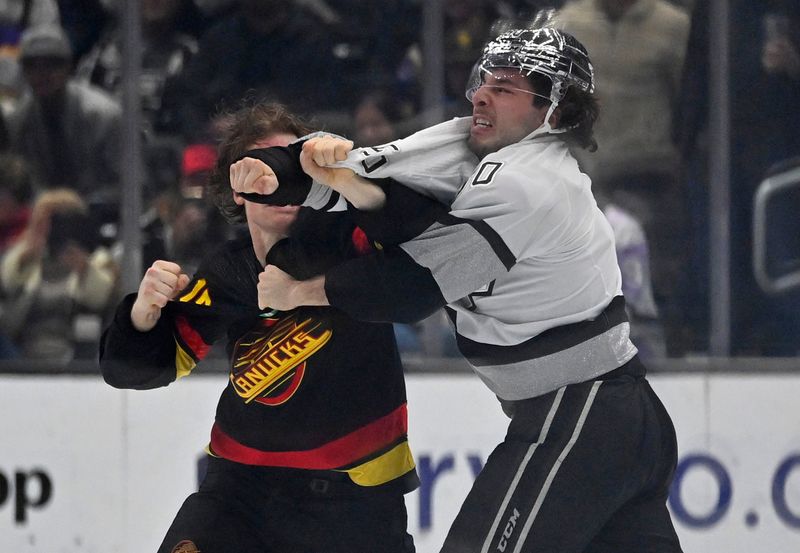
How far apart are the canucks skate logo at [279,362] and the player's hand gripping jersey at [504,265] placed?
0.78 feet

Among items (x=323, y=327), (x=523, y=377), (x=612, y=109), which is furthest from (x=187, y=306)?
(x=612, y=109)

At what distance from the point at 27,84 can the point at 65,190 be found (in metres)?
0.36

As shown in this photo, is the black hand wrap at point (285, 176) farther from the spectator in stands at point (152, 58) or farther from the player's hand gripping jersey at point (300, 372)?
the spectator in stands at point (152, 58)

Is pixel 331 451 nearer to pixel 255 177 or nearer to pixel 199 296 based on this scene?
pixel 199 296

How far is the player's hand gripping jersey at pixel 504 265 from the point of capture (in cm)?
221

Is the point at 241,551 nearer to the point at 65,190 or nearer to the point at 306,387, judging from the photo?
the point at 306,387

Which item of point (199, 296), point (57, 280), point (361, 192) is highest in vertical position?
point (361, 192)

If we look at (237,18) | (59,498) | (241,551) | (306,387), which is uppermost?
(237,18)

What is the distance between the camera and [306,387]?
2463 millimetres

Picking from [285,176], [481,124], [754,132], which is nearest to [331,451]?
[285,176]

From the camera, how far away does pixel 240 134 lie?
255cm

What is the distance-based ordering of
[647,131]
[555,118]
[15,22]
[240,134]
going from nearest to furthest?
[555,118], [240,134], [15,22], [647,131]

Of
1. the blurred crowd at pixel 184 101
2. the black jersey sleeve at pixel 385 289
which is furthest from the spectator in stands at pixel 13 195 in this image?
the black jersey sleeve at pixel 385 289

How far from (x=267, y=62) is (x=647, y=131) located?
4.15 feet
